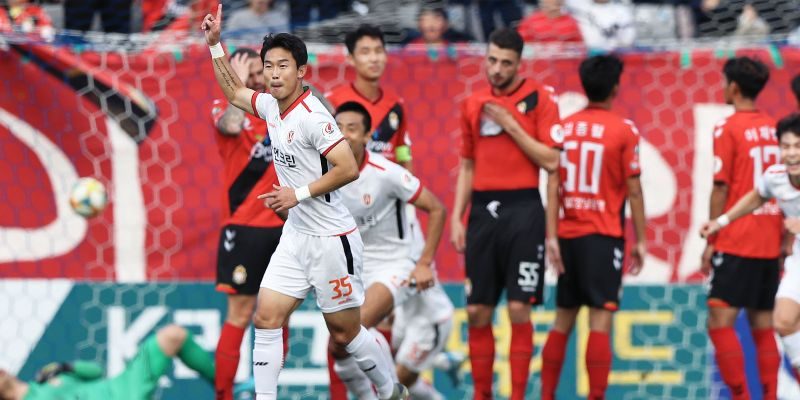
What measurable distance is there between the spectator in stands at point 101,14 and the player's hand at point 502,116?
10.6 feet

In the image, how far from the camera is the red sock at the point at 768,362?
7789mm

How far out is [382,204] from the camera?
7.36 metres

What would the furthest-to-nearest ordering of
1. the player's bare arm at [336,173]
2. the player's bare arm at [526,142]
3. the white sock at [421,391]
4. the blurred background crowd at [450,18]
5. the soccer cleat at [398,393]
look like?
1. the blurred background crowd at [450,18]
2. the white sock at [421,391]
3. the player's bare arm at [526,142]
4. the soccer cleat at [398,393]
5. the player's bare arm at [336,173]

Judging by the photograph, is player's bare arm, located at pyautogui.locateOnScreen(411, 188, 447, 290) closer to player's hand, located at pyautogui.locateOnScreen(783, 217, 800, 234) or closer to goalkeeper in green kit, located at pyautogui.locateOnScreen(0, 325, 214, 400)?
goalkeeper in green kit, located at pyautogui.locateOnScreen(0, 325, 214, 400)

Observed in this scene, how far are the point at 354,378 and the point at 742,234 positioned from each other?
239 cm

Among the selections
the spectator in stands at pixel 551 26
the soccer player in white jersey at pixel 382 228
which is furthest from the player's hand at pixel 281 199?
the spectator in stands at pixel 551 26

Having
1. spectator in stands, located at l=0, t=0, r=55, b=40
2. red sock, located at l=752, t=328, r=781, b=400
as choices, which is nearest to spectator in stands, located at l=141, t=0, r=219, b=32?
spectator in stands, located at l=0, t=0, r=55, b=40

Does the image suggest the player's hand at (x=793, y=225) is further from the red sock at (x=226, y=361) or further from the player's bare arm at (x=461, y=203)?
the red sock at (x=226, y=361)

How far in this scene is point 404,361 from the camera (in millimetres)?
7953

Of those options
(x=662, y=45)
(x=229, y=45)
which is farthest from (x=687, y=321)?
(x=229, y=45)

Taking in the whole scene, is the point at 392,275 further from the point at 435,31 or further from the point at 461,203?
the point at 435,31

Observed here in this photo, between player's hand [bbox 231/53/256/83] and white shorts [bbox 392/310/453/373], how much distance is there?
1809mm

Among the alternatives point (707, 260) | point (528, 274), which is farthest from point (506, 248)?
point (707, 260)

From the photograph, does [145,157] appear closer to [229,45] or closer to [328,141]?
[229,45]
